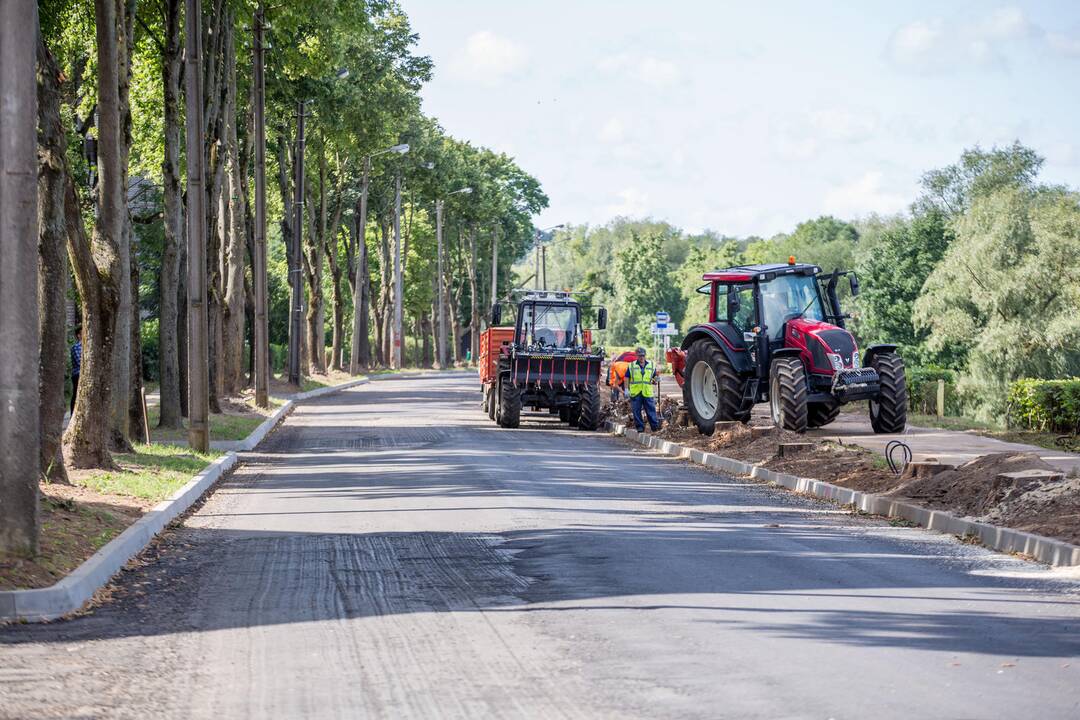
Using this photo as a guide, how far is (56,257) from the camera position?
15367 millimetres

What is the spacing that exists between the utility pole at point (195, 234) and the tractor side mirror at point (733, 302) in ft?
30.0

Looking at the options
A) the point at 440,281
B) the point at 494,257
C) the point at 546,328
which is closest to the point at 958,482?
the point at 546,328

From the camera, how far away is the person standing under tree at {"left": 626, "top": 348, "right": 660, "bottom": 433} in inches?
1116

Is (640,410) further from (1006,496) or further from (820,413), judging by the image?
(1006,496)

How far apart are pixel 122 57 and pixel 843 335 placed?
12.4 metres

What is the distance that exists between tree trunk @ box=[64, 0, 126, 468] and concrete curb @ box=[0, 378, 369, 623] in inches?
58.0

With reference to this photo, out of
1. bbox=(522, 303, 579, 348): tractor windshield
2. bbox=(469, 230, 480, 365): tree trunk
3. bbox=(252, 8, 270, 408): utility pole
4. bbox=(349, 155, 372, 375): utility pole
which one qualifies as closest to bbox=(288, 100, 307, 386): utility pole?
bbox=(252, 8, 270, 408): utility pole

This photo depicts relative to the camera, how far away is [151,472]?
1842 cm

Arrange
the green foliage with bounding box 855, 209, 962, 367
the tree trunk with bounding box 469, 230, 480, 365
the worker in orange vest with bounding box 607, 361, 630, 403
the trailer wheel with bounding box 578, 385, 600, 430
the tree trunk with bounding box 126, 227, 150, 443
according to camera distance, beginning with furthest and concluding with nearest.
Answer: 1. the tree trunk with bounding box 469, 230, 480, 365
2. the green foliage with bounding box 855, 209, 962, 367
3. the worker in orange vest with bounding box 607, 361, 630, 403
4. the trailer wheel with bounding box 578, 385, 600, 430
5. the tree trunk with bounding box 126, 227, 150, 443

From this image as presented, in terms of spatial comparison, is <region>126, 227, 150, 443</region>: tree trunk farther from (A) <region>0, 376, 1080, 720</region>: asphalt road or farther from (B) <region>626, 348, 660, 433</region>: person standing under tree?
(B) <region>626, 348, 660, 433</region>: person standing under tree

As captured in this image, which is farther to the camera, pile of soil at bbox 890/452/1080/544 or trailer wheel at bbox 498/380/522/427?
trailer wheel at bbox 498/380/522/427

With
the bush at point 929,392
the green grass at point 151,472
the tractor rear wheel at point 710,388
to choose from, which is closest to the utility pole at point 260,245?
the green grass at point 151,472

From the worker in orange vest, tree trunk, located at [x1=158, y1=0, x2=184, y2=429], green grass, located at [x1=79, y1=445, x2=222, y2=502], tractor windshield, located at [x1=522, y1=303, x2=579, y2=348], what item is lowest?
green grass, located at [x1=79, y1=445, x2=222, y2=502]

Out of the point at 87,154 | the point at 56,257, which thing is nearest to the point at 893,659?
the point at 56,257
